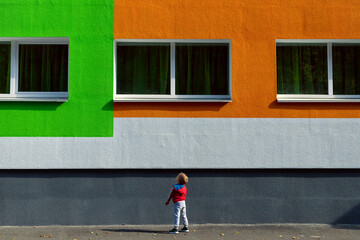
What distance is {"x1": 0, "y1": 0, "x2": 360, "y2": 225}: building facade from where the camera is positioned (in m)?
8.93

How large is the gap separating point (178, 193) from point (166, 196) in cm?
76

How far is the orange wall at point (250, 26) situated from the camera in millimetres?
9062

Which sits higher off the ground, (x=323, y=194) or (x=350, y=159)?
(x=350, y=159)

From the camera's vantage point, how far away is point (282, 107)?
29.6 ft

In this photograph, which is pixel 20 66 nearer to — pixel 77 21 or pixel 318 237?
pixel 77 21

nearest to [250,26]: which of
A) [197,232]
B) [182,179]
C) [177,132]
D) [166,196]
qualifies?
[177,132]

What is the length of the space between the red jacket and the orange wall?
180 cm

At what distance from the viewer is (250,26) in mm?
9086

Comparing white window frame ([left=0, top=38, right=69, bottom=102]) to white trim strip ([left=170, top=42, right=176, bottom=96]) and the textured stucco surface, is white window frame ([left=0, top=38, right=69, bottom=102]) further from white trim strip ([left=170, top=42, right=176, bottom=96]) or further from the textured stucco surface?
white trim strip ([left=170, top=42, right=176, bottom=96])

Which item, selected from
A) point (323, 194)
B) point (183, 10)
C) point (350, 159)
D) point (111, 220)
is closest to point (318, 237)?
point (323, 194)

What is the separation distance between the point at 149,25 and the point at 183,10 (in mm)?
659

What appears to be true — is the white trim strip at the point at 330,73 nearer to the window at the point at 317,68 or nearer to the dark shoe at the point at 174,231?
the window at the point at 317,68

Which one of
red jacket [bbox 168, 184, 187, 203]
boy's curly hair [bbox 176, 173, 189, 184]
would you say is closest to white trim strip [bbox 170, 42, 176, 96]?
boy's curly hair [bbox 176, 173, 189, 184]

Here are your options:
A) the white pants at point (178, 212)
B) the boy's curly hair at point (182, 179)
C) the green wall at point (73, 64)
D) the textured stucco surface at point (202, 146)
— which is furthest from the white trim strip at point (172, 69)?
the white pants at point (178, 212)
